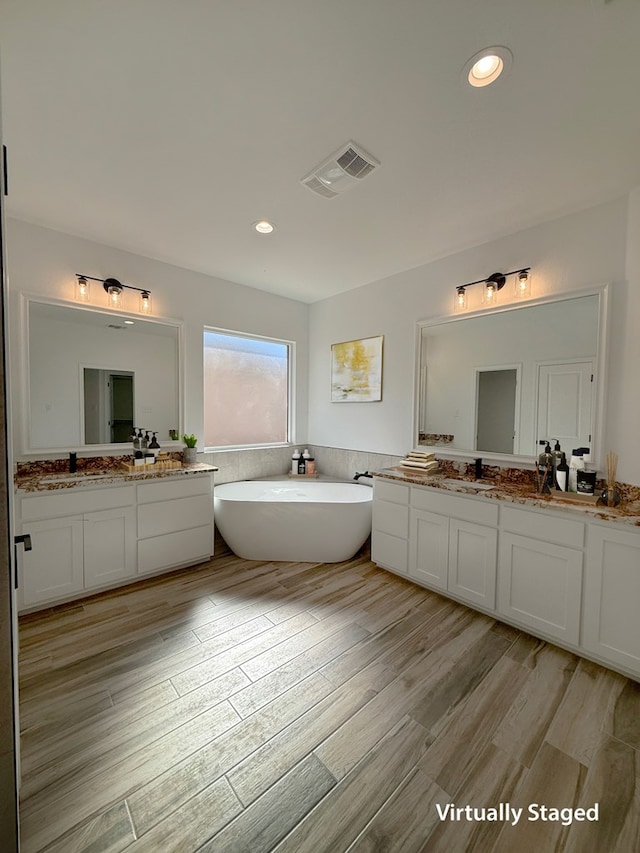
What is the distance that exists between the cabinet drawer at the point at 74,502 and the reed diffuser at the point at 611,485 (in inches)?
122

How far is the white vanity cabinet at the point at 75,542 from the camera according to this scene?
2.15m

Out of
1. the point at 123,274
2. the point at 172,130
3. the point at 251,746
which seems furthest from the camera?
the point at 123,274

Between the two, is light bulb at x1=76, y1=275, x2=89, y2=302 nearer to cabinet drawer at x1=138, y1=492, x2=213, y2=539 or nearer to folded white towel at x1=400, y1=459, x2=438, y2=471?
cabinet drawer at x1=138, y1=492, x2=213, y2=539

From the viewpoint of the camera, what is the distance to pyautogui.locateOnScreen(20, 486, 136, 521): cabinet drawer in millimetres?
2139

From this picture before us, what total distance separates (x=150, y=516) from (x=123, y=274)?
2021mm

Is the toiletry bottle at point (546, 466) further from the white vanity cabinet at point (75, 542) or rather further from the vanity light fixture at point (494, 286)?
the white vanity cabinet at point (75, 542)

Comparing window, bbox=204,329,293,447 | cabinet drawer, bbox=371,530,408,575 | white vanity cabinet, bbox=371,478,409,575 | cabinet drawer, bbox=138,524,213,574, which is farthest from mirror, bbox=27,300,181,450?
cabinet drawer, bbox=371,530,408,575

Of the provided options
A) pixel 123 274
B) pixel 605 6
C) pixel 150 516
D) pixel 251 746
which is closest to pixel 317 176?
pixel 605 6

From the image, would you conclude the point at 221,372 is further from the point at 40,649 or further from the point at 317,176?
the point at 40,649

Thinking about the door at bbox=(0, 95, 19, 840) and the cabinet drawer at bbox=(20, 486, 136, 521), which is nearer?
the door at bbox=(0, 95, 19, 840)

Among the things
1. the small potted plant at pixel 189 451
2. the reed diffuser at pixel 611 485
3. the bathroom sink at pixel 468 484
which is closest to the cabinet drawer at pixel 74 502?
the small potted plant at pixel 189 451

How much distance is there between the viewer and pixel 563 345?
2.27m

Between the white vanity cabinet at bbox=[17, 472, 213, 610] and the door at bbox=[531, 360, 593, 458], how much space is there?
8.80 feet

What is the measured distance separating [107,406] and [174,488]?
0.89 meters
